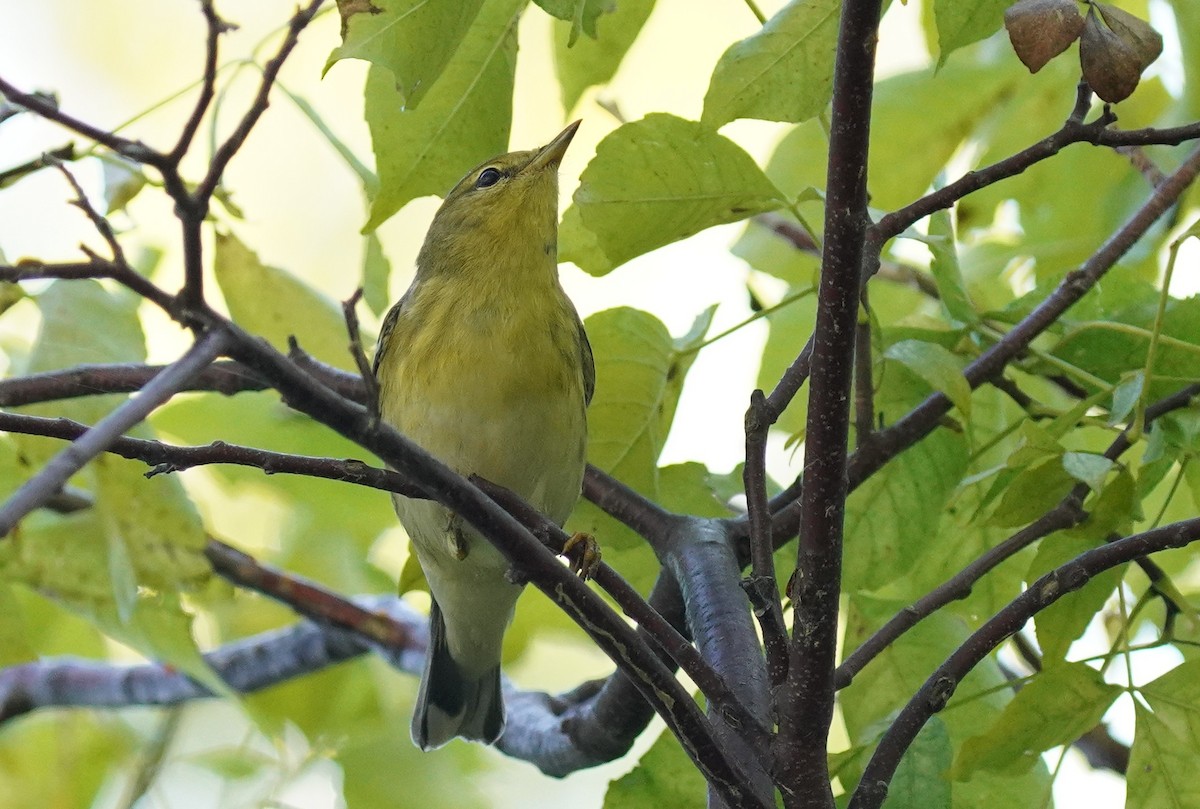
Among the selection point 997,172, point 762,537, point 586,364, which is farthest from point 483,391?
point 997,172

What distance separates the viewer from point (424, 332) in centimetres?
306

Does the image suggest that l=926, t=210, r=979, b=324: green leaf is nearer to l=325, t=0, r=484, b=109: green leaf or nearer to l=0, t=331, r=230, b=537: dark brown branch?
l=325, t=0, r=484, b=109: green leaf

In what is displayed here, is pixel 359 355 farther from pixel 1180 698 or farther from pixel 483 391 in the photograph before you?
pixel 483 391

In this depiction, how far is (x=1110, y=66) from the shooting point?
4.89 ft

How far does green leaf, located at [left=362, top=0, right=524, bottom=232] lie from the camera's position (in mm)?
2152

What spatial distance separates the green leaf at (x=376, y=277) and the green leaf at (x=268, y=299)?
250 mm

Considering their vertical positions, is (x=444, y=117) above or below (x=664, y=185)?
above

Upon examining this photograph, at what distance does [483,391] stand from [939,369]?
119cm

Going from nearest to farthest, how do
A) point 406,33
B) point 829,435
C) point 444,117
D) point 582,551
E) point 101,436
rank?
point 101,436
point 829,435
point 406,33
point 444,117
point 582,551

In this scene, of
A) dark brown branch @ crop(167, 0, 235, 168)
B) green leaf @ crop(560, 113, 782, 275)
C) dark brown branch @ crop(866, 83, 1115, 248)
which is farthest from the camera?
green leaf @ crop(560, 113, 782, 275)

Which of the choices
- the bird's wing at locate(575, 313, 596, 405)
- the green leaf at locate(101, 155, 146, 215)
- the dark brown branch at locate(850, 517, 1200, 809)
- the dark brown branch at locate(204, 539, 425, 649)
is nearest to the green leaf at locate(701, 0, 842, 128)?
the dark brown branch at locate(850, 517, 1200, 809)

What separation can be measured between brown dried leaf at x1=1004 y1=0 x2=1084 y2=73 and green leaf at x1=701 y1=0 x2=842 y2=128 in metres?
0.45

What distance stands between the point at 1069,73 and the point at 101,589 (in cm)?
240

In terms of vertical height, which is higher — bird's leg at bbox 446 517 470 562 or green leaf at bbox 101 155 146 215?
green leaf at bbox 101 155 146 215
